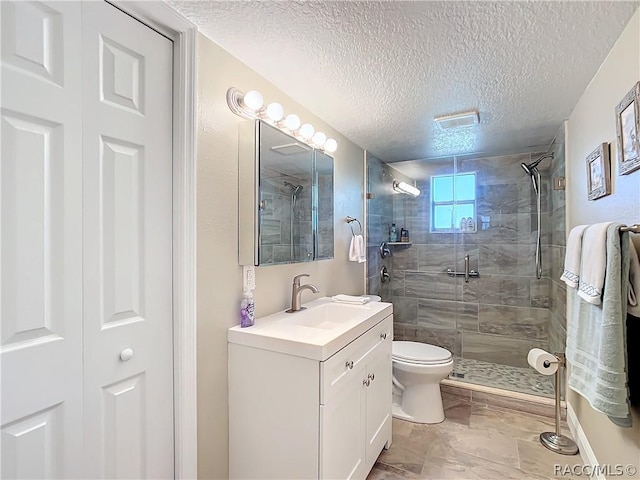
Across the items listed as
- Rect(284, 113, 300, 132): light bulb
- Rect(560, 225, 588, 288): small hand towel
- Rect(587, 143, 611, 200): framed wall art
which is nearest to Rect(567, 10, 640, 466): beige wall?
Rect(587, 143, 611, 200): framed wall art

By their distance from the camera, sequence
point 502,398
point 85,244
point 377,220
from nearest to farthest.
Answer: point 85,244
point 502,398
point 377,220

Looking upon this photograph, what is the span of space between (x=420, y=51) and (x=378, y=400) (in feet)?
5.87

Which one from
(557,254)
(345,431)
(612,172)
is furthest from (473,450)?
(612,172)

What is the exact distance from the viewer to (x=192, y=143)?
50.7 inches

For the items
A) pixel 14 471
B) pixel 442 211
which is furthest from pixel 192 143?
pixel 442 211

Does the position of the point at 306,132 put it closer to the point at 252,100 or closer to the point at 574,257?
the point at 252,100

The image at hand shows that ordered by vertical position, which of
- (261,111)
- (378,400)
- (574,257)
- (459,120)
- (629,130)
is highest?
(459,120)

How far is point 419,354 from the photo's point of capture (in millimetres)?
2408

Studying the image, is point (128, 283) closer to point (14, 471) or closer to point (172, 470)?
point (14, 471)

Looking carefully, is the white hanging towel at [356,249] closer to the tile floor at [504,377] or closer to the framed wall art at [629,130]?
the tile floor at [504,377]

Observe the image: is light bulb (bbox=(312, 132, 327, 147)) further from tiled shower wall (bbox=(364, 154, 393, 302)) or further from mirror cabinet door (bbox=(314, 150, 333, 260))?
tiled shower wall (bbox=(364, 154, 393, 302))

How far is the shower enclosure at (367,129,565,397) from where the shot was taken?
9.80 feet

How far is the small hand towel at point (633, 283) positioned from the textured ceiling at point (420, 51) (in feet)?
2.86

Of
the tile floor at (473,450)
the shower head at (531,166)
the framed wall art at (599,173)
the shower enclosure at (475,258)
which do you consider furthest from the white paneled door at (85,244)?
the shower head at (531,166)
